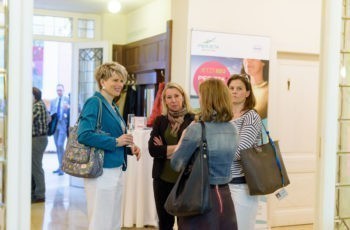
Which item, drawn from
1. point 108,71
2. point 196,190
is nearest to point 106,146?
point 108,71

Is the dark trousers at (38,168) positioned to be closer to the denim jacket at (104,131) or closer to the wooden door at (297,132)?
the wooden door at (297,132)

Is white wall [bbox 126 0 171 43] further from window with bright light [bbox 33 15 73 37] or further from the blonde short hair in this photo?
the blonde short hair

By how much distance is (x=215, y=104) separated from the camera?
245cm

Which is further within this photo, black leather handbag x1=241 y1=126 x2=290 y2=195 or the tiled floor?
the tiled floor

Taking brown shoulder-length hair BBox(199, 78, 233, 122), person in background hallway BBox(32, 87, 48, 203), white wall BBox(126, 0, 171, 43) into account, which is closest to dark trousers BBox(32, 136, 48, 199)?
person in background hallway BBox(32, 87, 48, 203)

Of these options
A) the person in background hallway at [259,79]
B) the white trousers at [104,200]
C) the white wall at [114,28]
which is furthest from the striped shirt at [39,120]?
the white trousers at [104,200]

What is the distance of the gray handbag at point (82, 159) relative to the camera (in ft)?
8.58

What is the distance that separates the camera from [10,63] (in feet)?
5.98

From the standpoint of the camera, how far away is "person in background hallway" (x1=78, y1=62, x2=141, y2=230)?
8.70 ft

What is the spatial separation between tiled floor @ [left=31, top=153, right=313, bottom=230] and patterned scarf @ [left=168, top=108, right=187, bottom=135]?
1607 mm

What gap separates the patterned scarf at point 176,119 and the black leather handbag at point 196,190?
3.09ft

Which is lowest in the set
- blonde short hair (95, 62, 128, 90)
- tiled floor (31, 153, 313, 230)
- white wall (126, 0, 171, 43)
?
tiled floor (31, 153, 313, 230)

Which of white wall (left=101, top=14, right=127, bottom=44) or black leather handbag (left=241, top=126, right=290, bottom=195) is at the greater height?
white wall (left=101, top=14, right=127, bottom=44)

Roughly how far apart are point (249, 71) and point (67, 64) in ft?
25.8
